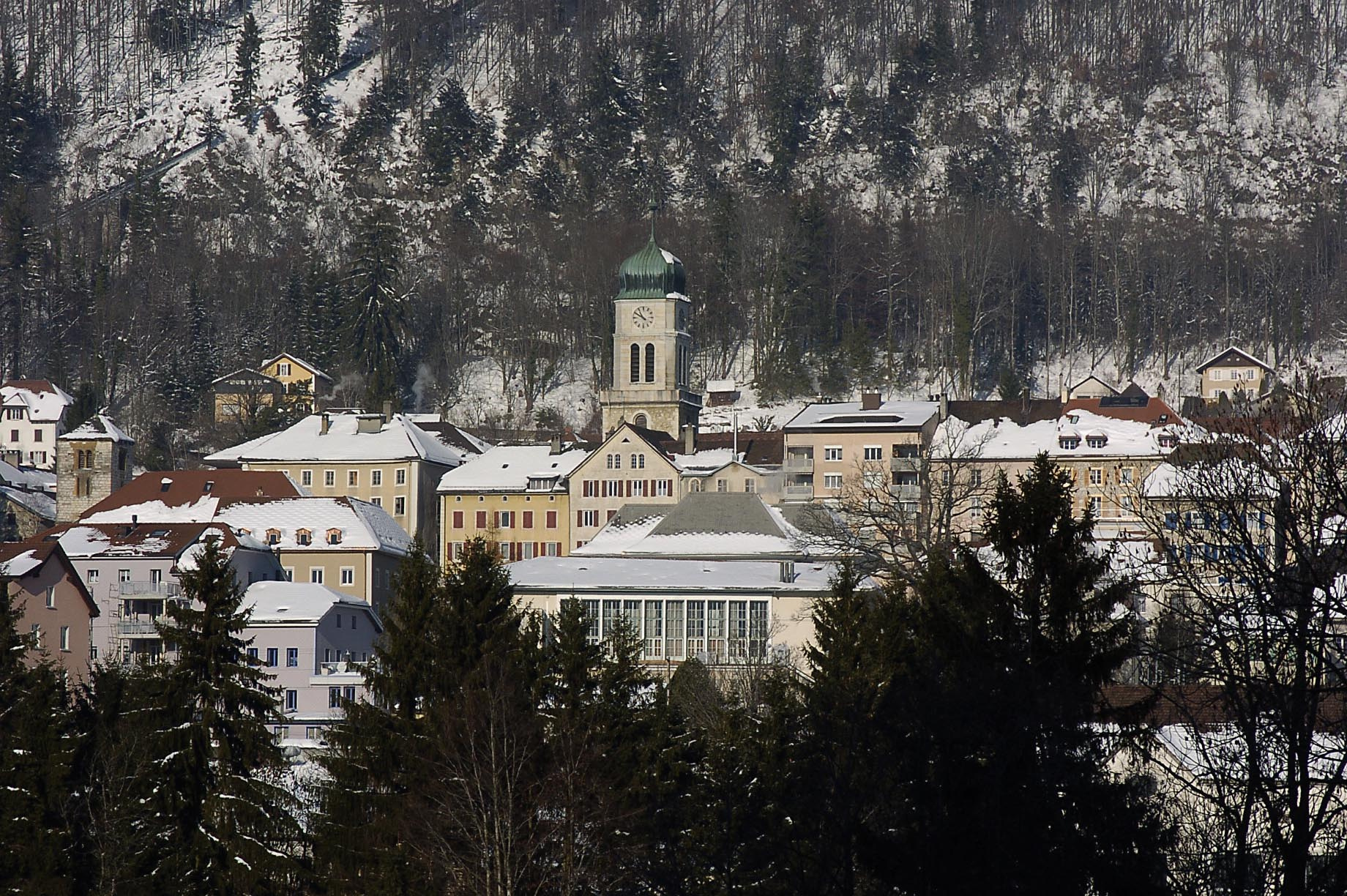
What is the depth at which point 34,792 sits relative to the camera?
35.5 meters

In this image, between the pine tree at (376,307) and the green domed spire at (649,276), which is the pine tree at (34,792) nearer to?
the green domed spire at (649,276)

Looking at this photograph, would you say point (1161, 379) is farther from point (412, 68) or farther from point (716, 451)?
point (412, 68)

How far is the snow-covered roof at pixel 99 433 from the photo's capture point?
343 ft

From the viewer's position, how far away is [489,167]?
158750 millimetres

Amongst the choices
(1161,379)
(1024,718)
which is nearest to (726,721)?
(1024,718)

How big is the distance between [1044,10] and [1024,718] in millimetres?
160144

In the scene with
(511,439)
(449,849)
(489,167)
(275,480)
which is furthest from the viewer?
(489,167)

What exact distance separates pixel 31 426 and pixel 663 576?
Answer: 66.7m

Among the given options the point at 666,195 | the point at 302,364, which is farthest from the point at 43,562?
the point at 666,195

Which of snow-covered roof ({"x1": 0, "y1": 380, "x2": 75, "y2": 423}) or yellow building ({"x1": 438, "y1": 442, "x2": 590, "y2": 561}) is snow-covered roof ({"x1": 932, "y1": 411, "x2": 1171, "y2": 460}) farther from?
snow-covered roof ({"x1": 0, "y1": 380, "x2": 75, "y2": 423})

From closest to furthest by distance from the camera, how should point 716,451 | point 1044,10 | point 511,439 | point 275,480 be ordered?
1. point 275,480
2. point 716,451
3. point 511,439
4. point 1044,10

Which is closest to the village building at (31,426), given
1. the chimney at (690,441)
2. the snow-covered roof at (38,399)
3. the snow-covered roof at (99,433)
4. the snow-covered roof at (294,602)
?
the snow-covered roof at (38,399)

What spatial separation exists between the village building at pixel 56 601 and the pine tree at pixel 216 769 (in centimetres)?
3816

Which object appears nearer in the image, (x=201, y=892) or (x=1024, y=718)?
(x=1024, y=718)
